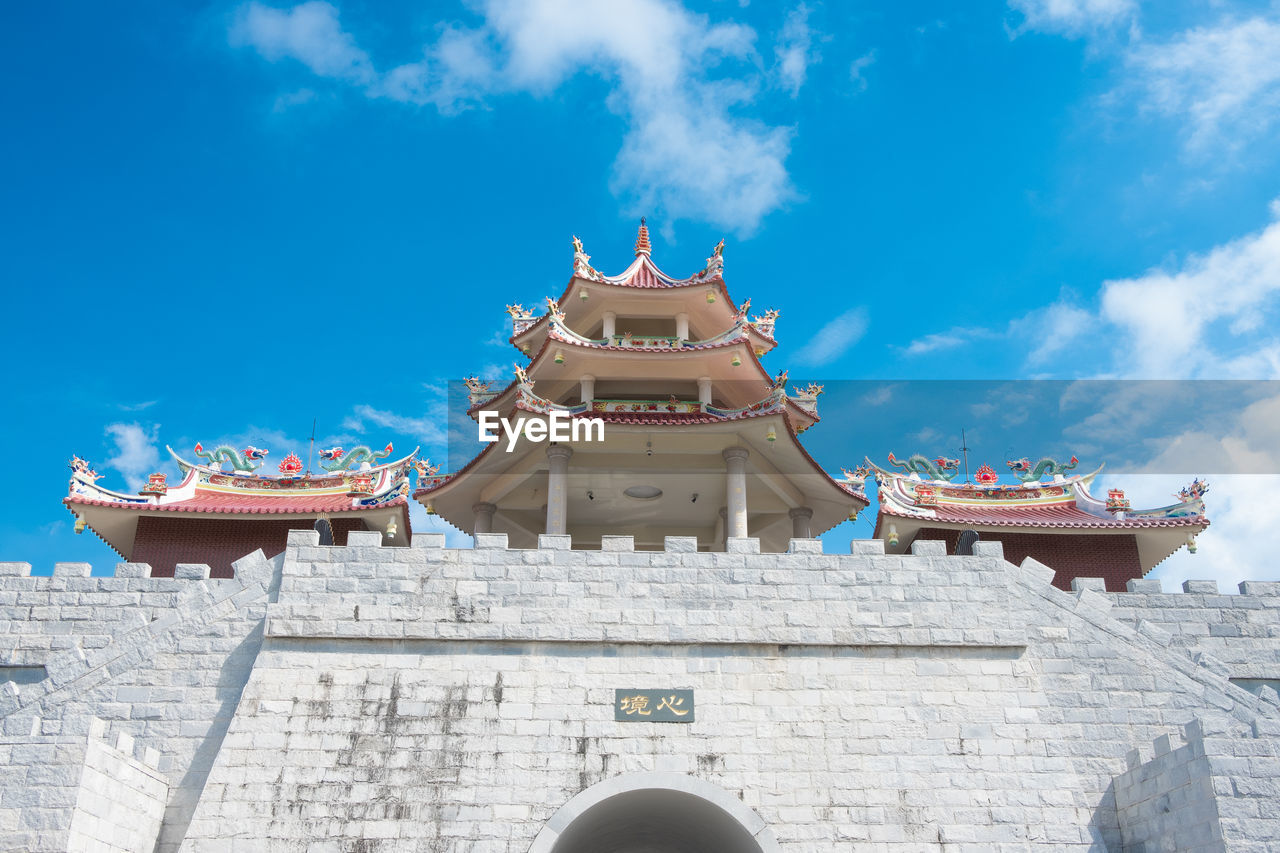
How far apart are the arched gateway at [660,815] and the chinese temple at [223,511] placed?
29.5 feet

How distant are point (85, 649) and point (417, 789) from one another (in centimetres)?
483

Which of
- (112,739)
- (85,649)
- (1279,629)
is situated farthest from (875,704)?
(85,649)

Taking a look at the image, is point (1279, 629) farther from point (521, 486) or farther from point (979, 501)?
point (521, 486)

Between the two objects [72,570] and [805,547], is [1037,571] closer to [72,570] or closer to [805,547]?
[805,547]

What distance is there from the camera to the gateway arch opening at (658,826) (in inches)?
479

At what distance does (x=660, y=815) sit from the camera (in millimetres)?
13773

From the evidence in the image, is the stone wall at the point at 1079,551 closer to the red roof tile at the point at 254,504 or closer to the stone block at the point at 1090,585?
the stone block at the point at 1090,585

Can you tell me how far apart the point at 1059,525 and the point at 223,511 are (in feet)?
53.7

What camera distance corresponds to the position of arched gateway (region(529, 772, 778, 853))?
465 inches

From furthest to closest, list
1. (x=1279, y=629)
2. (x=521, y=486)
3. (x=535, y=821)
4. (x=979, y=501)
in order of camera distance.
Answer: (x=979, y=501) < (x=521, y=486) < (x=1279, y=629) < (x=535, y=821)

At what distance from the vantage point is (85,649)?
13.3 m

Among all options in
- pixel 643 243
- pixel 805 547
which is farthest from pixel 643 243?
pixel 805 547

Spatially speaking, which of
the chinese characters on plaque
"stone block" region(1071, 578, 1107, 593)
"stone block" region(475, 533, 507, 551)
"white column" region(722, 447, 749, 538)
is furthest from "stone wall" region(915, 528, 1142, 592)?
"stone block" region(475, 533, 507, 551)

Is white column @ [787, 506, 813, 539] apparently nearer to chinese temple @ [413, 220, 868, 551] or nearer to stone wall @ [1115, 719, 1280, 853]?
chinese temple @ [413, 220, 868, 551]
